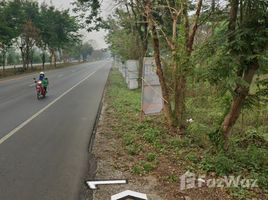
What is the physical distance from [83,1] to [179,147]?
14.1 metres

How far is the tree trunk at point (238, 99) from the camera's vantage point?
546cm

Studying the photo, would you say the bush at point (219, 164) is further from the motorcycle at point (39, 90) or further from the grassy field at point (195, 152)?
the motorcycle at point (39, 90)

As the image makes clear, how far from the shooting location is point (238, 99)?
5906 mm

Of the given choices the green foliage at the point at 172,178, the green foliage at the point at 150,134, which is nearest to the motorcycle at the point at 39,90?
the green foliage at the point at 150,134

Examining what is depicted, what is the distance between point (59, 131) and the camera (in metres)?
8.99

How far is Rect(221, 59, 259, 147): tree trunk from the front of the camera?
546 centimetres

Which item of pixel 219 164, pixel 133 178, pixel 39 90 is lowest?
pixel 133 178

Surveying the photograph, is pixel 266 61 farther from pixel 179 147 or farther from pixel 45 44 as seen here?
pixel 45 44

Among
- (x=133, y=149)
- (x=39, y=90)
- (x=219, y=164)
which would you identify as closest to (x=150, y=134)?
(x=133, y=149)

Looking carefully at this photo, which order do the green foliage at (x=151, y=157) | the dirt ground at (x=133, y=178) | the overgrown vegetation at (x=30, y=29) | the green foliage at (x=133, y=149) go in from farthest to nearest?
the overgrown vegetation at (x=30, y=29) < the green foliage at (x=133, y=149) < the green foliage at (x=151, y=157) < the dirt ground at (x=133, y=178)

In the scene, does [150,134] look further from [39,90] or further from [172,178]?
[39,90]

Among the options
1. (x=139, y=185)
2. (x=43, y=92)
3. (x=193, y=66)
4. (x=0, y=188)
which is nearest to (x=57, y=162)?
(x=0, y=188)

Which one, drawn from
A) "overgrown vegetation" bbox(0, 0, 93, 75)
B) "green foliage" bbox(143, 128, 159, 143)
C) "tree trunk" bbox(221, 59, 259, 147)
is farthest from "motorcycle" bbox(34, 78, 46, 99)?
"overgrown vegetation" bbox(0, 0, 93, 75)

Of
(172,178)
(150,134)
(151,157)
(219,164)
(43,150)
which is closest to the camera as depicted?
(172,178)
